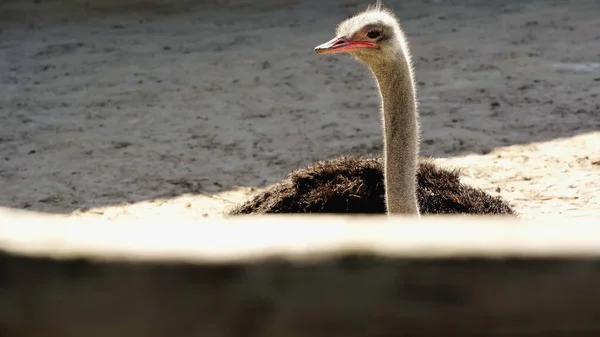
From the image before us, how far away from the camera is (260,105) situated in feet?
19.4

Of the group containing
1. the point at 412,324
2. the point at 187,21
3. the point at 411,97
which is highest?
the point at 187,21

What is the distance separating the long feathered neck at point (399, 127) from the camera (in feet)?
9.57

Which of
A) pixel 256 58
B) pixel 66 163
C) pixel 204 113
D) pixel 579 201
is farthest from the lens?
pixel 256 58

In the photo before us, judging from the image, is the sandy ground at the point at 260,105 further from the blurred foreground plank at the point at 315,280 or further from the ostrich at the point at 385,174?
the blurred foreground plank at the point at 315,280

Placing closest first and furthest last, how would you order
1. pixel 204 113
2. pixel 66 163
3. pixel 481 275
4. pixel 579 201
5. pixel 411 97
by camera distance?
pixel 481 275 → pixel 411 97 → pixel 579 201 → pixel 66 163 → pixel 204 113

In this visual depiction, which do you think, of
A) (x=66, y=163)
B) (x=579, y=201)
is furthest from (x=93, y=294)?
(x=66, y=163)

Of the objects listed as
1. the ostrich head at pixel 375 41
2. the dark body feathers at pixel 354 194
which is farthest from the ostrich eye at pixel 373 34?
the dark body feathers at pixel 354 194

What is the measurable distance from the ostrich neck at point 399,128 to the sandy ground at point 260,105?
4.42 ft

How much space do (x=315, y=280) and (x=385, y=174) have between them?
6.78 feet

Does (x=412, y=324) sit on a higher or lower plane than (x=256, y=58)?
lower

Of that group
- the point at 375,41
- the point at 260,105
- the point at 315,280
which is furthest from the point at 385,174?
the point at 260,105

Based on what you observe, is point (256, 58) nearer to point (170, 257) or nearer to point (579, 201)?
point (579, 201)

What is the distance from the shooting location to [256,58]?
707 centimetres

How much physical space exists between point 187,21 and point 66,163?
368 centimetres
